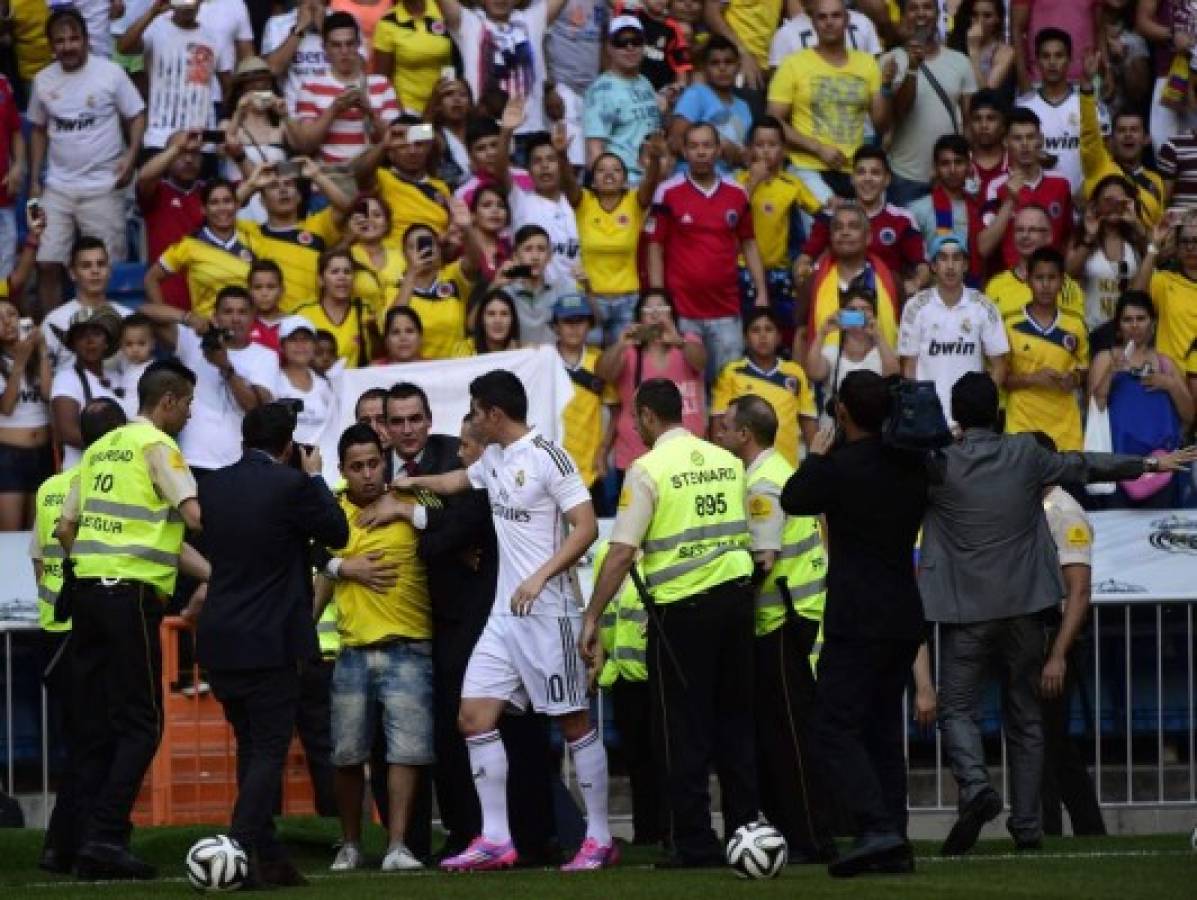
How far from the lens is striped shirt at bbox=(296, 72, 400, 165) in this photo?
20.3 metres

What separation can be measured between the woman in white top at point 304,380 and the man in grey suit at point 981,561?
19.7ft

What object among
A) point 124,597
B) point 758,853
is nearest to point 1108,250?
point 758,853

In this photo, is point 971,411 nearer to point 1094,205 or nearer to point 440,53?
point 1094,205

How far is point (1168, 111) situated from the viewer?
21766mm

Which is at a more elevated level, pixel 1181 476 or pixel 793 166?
pixel 793 166

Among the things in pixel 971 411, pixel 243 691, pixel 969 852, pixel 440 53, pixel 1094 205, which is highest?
pixel 440 53

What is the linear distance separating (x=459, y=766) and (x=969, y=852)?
255 cm

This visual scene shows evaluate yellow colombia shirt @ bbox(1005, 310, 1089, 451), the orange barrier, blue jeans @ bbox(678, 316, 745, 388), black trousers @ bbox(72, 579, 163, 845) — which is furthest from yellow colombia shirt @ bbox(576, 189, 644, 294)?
black trousers @ bbox(72, 579, 163, 845)

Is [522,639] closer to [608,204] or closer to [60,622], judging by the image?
[60,622]

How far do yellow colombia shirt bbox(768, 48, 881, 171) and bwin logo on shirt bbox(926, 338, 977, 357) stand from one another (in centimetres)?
246

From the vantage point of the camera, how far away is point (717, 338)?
1933 centimetres

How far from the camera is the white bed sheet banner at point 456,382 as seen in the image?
57.8ft

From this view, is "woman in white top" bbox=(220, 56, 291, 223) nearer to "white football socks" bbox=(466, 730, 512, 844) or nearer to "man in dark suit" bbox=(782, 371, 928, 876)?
"white football socks" bbox=(466, 730, 512, 844)

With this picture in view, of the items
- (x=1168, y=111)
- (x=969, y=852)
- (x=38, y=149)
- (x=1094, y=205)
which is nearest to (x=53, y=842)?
(x=969, y=852)
